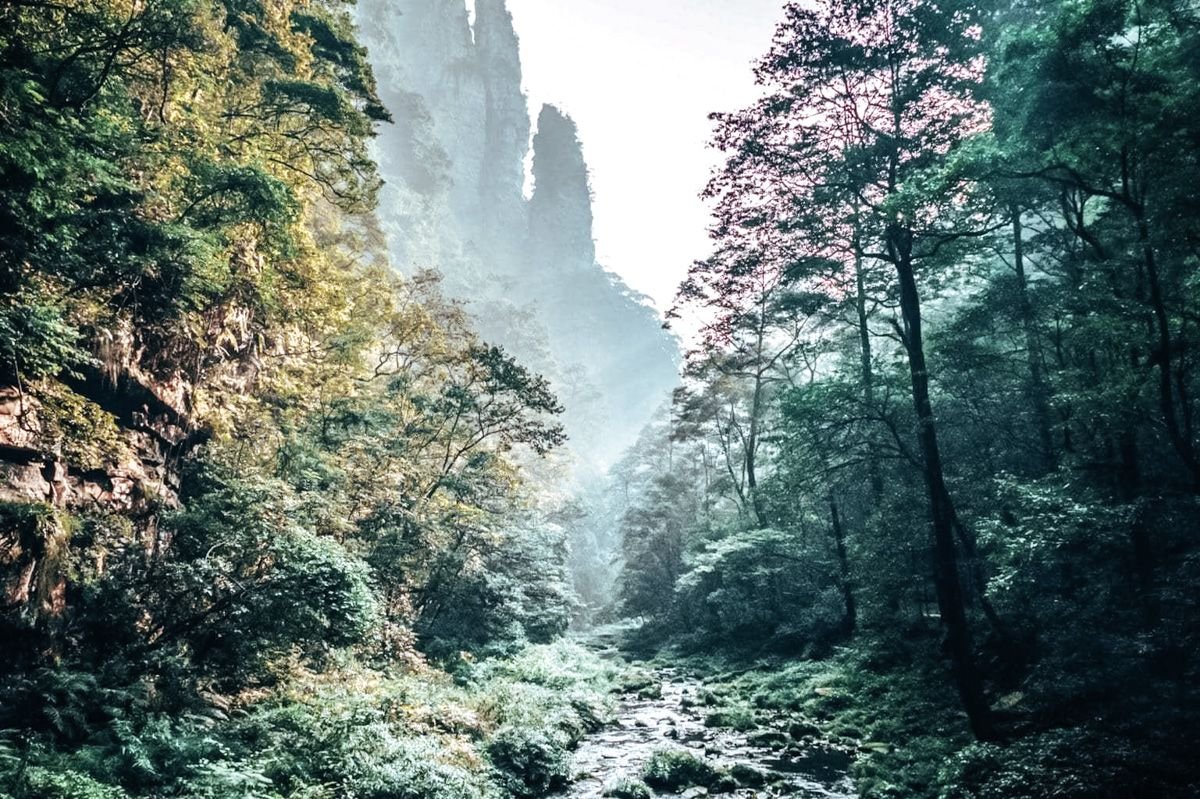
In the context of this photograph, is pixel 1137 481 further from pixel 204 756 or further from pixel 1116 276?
pixel 204 756

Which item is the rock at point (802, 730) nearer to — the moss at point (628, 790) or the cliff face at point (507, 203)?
the moss at point (628, 790)

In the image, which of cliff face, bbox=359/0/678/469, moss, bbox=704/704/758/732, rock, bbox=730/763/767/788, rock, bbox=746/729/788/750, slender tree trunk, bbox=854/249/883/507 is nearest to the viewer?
rock, bbox=730/763/767/788

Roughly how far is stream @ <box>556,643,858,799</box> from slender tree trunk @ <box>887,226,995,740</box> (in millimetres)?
2645

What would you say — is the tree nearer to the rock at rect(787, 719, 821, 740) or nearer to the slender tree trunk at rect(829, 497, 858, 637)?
the rock at rect(787, 719, 821, 740)

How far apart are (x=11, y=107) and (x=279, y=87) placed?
25.5 ft

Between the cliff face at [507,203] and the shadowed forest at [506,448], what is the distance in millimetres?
64634

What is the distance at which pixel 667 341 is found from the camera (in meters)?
117

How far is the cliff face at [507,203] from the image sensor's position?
84438 millimetres

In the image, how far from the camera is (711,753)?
11922mm

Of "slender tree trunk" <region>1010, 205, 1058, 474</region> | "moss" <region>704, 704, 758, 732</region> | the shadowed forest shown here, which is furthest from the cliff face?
"slender tree trunk" <region>1010, 205, 1058, 474</region>

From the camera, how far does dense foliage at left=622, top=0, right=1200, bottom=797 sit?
8547 mm

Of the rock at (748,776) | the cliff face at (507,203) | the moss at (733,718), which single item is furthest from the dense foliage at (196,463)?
the cliff face at (507,203)

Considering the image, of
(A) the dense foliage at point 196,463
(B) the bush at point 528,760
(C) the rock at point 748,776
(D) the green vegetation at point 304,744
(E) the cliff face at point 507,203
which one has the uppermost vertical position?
(E) the cliff face at point 507,203

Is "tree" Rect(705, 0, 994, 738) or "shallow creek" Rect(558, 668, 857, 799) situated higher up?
"tree" Rect(705, 0, 994, 738)
